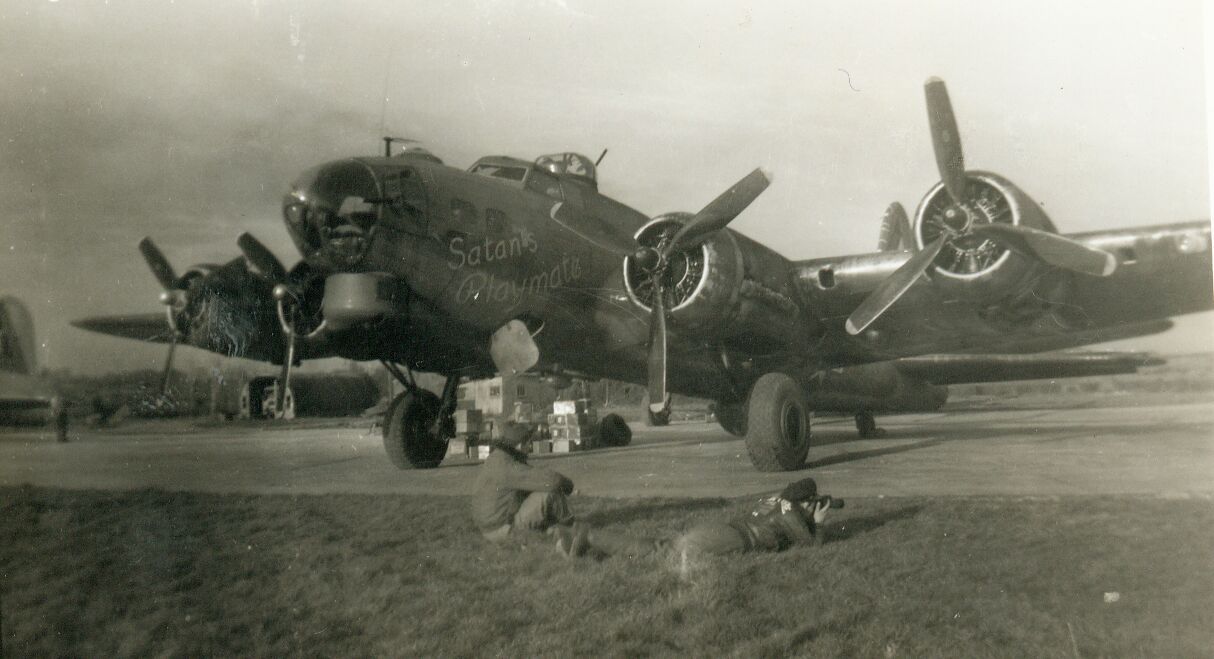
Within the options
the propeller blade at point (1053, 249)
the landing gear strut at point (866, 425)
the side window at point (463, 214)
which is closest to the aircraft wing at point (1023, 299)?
the propeller blade at point (1053, 249)

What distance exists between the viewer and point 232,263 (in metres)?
8.94

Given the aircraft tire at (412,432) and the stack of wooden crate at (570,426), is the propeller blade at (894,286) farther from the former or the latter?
the stack of wooden crate at (570,426)

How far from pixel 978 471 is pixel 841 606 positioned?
450cm

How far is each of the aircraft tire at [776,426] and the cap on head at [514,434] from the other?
376 cm

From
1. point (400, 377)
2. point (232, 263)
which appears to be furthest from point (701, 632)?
point (232, 263)

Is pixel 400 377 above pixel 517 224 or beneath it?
beneath

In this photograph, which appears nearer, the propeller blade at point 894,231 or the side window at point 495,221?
the side window at point 495,221

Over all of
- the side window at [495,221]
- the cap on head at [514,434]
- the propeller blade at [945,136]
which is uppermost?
the propeller blade at [945,136]

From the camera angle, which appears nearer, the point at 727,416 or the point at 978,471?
the point at 978,471

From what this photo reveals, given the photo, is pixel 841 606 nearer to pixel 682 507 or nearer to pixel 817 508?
A: pixel 817 508

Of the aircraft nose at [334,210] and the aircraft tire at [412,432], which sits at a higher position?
the aircraft nose at [334,210]

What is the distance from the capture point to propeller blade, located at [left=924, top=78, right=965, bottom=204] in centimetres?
726

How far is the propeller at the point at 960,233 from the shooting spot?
7008 millimetres

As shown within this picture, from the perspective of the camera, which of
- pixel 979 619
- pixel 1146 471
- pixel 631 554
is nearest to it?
pixel 979 619
